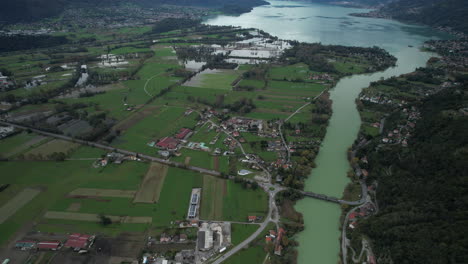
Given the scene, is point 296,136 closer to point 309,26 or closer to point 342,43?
point 342,43

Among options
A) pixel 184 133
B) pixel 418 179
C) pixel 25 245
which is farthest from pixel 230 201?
pixel 418 179

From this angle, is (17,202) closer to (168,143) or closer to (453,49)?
(168,143)

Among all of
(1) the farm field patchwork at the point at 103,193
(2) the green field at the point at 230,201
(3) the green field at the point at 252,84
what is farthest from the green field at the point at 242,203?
(3) the green field at the point at 252,84

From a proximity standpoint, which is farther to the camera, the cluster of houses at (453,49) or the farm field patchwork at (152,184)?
the cluster of houses at (453,49)

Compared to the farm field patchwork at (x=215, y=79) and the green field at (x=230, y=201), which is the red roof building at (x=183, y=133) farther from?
the farm field patchwork at (x=215, y=79)

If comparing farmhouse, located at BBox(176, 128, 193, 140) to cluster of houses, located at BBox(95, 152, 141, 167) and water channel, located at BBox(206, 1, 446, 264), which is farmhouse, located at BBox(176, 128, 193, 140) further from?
water channel, located at BBox(206, 1, 446, 264)

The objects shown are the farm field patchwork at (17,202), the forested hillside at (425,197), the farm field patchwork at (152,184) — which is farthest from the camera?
the farm field patchwork at (152,184)

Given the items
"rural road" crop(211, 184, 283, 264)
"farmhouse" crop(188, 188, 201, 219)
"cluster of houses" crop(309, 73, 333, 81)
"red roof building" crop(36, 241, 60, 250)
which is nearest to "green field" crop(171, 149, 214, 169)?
"farmhouse" crop(188, 188, 201, 219)
